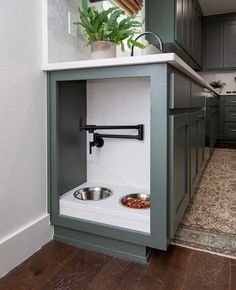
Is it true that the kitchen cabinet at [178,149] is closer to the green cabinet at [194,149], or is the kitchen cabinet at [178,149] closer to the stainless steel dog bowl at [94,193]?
the green cabinet at [194,149]

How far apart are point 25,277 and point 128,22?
1260 mm

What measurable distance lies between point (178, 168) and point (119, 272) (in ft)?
1.68

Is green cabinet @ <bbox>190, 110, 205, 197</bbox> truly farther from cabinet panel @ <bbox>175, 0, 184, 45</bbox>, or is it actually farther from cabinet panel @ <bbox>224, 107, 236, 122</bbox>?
cabinet panel @ <bbox>224, 107, 236, 122</bbox>

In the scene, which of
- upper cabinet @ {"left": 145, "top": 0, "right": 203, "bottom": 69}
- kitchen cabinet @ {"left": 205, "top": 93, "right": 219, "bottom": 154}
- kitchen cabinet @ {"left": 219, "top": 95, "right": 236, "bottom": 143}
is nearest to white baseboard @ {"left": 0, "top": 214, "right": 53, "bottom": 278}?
kitchen cabinet @ {"left": 205, "top": 93, "right": 219, "bottom": 154}

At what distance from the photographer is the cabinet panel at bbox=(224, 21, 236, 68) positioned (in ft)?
15.0

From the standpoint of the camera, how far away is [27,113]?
1.18 m

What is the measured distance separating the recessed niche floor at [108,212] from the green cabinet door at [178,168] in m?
0.12

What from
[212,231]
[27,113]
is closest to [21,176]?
[27,113]

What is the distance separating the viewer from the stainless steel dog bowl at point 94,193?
1479 millimetres

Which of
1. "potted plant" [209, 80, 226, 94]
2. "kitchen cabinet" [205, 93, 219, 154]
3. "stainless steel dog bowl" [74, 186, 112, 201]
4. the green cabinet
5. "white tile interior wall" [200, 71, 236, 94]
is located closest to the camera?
"stainless steel dog bowl" [74, 186, 112, 201]

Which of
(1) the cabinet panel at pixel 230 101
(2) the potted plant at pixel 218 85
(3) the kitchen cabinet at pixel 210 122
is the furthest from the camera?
(2) the potted plant at pixel 218 85

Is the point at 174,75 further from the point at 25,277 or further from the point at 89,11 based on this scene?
the point at 25,277

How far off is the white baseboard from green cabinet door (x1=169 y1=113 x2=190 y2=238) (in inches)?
24.2

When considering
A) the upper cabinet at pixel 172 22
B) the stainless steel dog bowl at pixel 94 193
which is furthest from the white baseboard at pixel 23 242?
the upper cabinet at pixel 172 22
